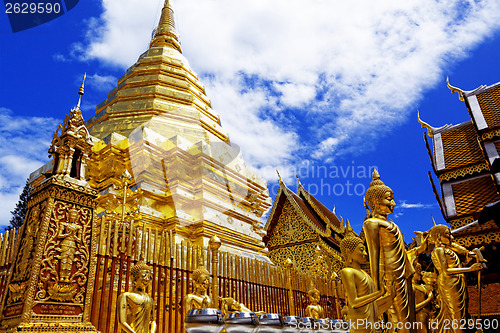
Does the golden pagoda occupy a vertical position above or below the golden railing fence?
above

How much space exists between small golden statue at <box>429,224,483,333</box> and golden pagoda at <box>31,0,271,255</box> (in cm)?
337

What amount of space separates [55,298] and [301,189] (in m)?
10.5

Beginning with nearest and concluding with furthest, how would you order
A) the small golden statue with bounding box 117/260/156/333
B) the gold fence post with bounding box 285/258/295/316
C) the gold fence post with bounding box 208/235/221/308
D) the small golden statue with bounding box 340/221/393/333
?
the small golden statue with bounding box 340/221/393/333 → the small golden statue with bounding box 117/260/156/333 → the gold fence post with bounding box 208/235/221/308 → the gold fence post with bounding box 285/258/295/316

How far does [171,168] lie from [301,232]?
219 inches

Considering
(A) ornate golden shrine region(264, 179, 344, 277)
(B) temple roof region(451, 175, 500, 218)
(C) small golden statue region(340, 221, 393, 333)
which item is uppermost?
(A) ornate golden shrine region(264, 179, 344, 277)

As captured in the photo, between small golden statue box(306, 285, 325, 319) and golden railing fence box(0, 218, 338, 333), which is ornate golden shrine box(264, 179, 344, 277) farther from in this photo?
golden railing fence box(0, 218, 338, 333)

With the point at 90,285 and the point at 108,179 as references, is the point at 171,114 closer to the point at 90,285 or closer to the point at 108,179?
the point at 108,179

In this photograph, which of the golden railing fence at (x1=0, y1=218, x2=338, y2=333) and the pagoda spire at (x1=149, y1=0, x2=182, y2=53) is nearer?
the golden railing fence at (x1=0, y1=218, x2=338, y2=333)

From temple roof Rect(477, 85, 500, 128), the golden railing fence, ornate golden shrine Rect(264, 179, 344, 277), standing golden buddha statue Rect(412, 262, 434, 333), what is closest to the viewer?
the golden railing fence

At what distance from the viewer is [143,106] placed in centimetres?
880

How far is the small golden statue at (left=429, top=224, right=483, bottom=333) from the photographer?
3455 mm

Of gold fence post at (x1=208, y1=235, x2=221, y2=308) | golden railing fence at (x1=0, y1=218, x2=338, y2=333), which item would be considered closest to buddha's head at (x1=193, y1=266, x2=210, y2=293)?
golden railing fence at (x1=0, y1=218, x2=338, y2=333)

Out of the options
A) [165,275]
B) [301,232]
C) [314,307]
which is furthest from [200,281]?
[301,232]

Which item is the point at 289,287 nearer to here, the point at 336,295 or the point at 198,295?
the point at 336,295
